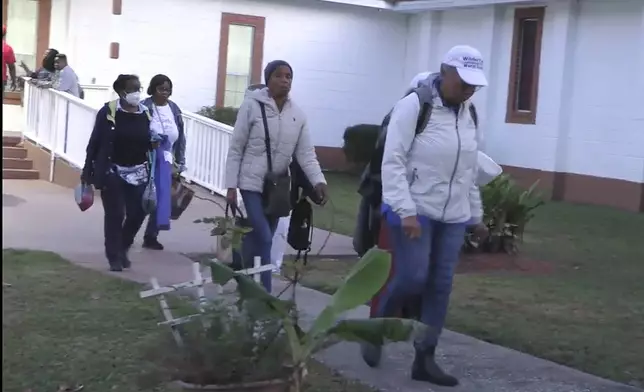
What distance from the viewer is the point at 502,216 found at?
10.6 meters

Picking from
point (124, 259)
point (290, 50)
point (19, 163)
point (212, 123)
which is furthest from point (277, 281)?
point (290, 50)

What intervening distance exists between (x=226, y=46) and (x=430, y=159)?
1447cm

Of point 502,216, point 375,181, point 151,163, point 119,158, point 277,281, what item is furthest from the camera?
point 502,216

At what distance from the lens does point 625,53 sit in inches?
669

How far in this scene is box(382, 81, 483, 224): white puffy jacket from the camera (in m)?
5.64

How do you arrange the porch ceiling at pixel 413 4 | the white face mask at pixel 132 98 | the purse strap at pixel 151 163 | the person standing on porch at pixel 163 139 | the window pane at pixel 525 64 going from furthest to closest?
the porch ceiling at pixel 413 4
the window pane at pixel 525 64
the person standing on porch at pixel 163 139
the purse strap at pixel 151 163
the white face mask at pixel 132 98

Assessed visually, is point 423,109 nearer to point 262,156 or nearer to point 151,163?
point 262,156

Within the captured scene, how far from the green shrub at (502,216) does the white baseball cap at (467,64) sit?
4902mm

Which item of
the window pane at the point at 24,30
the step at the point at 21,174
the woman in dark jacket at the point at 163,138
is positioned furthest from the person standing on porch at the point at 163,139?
the window pane at the point at 24,30

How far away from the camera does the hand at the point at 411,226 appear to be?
5500 mm

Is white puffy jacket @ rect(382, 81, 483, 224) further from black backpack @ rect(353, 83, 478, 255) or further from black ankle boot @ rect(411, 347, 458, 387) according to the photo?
black ankle boot @ rect(411, 347, 458, 387)

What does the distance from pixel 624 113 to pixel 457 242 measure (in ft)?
39.2

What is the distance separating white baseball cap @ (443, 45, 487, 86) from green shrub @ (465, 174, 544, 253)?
490 cm

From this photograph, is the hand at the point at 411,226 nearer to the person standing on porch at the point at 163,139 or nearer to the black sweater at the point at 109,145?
the black sweater at the point at 109,145
